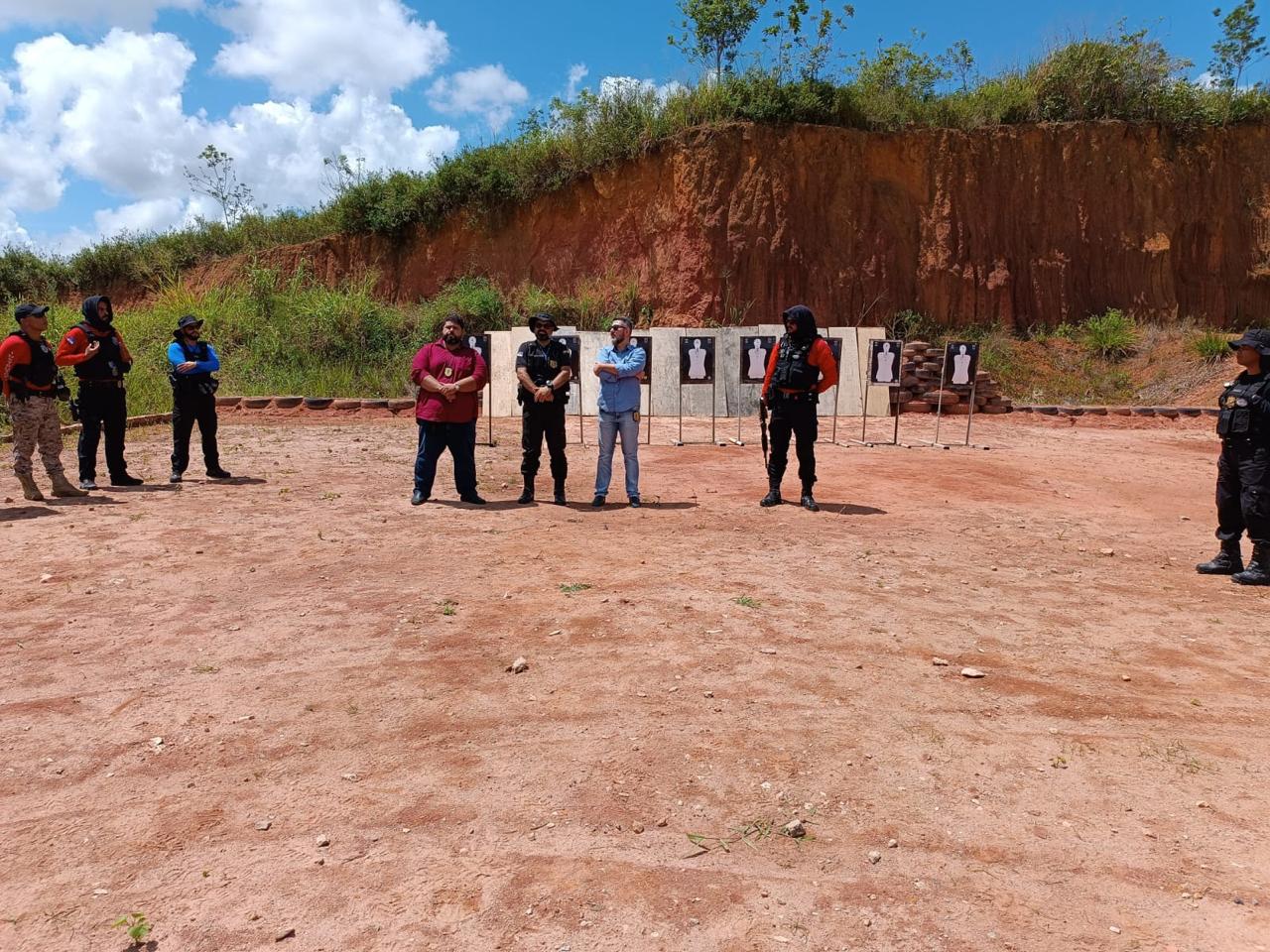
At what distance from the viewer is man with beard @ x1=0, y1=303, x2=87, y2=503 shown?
7.60m

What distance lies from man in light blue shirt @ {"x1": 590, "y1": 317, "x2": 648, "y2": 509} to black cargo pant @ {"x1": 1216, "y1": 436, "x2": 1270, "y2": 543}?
472 centimetres

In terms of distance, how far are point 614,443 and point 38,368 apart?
17.1 ft

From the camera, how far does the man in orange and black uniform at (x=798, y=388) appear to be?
826cm

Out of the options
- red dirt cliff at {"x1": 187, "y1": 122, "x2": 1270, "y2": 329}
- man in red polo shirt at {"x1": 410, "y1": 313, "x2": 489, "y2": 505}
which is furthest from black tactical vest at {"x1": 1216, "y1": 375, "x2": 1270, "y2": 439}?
red dirt cliff at {"x1": 187, "y1": 122, "x2": 1270, "y2": 329}

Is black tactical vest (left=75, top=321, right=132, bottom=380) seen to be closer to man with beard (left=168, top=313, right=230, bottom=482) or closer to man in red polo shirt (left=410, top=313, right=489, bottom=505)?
man with beard (left=168, top=313, right=230, bottom=482)

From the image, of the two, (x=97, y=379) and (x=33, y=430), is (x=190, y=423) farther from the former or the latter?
(x=33, y=430)

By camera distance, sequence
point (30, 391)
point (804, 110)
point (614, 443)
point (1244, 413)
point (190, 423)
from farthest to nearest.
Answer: point (804, 110) → point (190, 423) → point (614, 443) → point (30, 391) → point (1244, 413)

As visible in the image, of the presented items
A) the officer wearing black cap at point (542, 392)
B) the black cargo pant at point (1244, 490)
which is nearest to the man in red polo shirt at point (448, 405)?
the officer wearing black cap at point (542, 392)

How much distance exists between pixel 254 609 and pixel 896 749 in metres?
3.66

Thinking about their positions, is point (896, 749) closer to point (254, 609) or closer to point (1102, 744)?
point (1102, 744)

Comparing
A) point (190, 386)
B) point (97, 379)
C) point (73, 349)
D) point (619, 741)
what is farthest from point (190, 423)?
point (619, 741)

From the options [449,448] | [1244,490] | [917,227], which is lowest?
[1244,490]

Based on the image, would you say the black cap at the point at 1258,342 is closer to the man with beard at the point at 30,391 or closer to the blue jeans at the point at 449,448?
the blue jeans at the point at 449,448

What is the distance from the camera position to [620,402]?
829 centimetres
